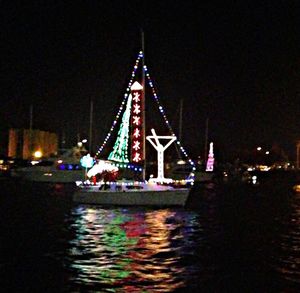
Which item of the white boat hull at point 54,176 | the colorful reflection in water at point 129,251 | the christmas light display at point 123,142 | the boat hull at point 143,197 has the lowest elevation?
the colorful reflection in water at point 129,251

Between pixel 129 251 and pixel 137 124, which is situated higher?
pixel 137 124

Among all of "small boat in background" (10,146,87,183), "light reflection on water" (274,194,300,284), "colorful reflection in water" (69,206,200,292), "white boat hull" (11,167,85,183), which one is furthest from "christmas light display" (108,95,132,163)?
"white boat hull" (11,167,85,183)

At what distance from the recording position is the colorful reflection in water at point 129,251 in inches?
767

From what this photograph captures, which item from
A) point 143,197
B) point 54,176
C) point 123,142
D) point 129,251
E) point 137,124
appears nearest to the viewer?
point 129,251

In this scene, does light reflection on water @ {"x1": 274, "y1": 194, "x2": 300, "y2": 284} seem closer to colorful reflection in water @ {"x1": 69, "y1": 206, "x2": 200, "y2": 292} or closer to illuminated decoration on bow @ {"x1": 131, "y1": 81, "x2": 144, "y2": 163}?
colorful reflection in water @ {"x1": 69, "y1": 206, "x2": 200, "y2": 292}

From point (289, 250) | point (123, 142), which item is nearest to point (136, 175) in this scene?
point (123, 142)

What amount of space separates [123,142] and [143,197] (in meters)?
10.2

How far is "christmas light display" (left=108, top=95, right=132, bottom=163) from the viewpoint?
55.6 metres

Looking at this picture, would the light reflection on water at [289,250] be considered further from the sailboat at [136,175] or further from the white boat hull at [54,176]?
the white boat hull at [54,176]

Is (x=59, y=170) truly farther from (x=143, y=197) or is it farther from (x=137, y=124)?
(x=143, y=197)

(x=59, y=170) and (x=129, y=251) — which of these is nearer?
(x=129, y=251)

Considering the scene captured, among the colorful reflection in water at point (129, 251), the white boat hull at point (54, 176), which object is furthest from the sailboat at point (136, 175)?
the white boat hull at point (54, 176)

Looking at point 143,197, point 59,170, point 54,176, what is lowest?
point 143,197

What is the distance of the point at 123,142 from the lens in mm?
57219
